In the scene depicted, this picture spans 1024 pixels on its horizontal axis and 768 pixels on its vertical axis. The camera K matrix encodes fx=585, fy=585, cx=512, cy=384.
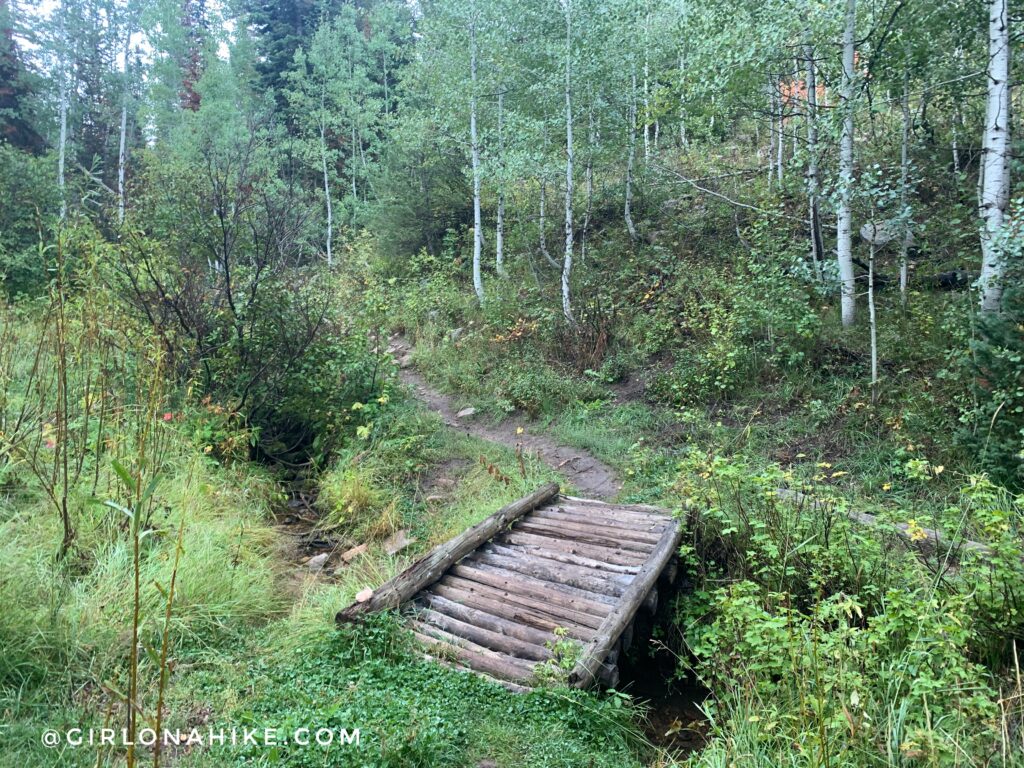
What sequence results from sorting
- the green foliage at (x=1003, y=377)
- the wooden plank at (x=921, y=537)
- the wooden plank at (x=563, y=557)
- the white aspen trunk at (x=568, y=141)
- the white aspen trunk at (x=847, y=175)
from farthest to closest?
the white aspen trunk at (x=568, y=141) → the white aspen trunk at (x=847, y=175) → the green foliage at (x=1003, y=377) → the wooden plank at (x=563, y=557) → the wooden plank at (x=921, y=537)

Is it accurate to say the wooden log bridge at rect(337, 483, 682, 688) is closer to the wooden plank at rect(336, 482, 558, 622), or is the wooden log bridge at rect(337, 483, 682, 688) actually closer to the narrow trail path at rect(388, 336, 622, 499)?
the wooden plank at rect(336, 482, 558, 622)

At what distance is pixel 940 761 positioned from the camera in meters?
2.09

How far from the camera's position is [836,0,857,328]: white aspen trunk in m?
7.52

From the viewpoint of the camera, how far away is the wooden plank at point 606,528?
5.17 m

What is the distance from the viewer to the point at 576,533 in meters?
5.42

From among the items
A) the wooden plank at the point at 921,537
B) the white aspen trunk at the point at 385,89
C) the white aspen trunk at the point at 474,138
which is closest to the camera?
the wooden plank at the point at 921,537

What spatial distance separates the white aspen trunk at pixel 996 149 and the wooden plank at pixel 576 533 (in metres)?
4.44

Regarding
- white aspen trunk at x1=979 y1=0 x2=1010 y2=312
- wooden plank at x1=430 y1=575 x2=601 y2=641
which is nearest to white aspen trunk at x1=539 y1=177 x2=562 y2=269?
white aspen trunk at x1=979 y1=0 x2=1010 y2=312

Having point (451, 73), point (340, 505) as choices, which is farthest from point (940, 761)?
point (451, 73)

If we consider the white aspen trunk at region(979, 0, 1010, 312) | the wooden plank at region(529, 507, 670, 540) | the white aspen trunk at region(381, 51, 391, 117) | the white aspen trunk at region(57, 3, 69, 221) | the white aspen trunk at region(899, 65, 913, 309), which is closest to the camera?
the wooden plank at region(529, 507, 670, 540)

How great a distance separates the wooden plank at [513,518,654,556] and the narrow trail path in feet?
4.28

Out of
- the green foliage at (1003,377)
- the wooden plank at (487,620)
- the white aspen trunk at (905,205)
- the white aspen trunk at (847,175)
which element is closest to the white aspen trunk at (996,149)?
the green foliage at (1003,377)

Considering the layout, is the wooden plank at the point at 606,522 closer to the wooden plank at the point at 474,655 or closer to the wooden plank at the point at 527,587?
the wooden plank at the point at 527,587

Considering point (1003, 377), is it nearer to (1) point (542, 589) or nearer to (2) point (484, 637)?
(1) point (542, 589)
